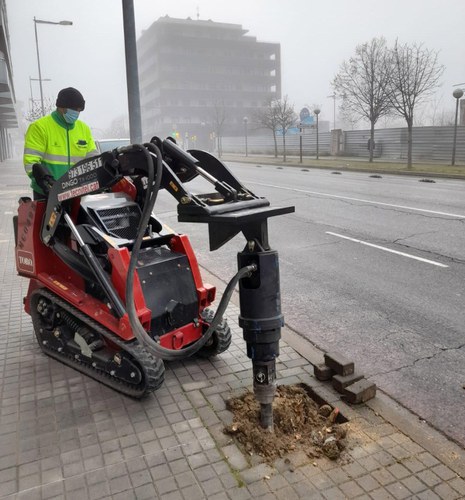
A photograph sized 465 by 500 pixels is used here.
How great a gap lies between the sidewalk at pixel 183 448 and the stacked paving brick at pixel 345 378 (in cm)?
7

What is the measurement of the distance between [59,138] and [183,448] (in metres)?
3.02

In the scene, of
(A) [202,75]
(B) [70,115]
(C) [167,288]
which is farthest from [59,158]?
(A) [202,75]

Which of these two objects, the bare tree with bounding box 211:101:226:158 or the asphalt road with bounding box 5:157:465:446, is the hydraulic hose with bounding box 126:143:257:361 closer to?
the asphalt road with bounding box 5:157:465:446

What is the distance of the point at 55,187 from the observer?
12.8 ft

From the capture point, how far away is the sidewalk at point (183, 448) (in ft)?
9.11

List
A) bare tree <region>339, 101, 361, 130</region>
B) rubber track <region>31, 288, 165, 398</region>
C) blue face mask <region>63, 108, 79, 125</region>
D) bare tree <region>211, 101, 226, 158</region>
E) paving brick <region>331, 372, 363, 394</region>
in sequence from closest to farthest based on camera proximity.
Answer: rubber track <region>31, 288, 165, 398</region> → paving brick <region>331, 372, 363, 394</region> → blue face mask <region>63, 108, 79, 125</region> → bare tree <region>339, 101, 361, 130</region> → bare tree <region>211, 101, 226, 158</region>

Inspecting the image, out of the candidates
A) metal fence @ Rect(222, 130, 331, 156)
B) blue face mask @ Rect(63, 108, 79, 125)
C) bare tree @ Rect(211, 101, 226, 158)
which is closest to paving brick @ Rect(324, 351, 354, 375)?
blue face mask @ Rect(63, 108, 79, 125)

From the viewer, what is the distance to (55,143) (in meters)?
4.59

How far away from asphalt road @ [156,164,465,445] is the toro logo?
2666 mm

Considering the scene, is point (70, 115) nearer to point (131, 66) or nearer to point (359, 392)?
point (131, 66)

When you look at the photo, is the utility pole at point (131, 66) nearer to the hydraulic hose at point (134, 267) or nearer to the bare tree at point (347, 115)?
the hydraulic hose at point (134, 267)

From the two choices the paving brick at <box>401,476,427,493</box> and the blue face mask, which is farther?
the blue face mask

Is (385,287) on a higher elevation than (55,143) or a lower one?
lower

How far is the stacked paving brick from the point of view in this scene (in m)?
3.59
